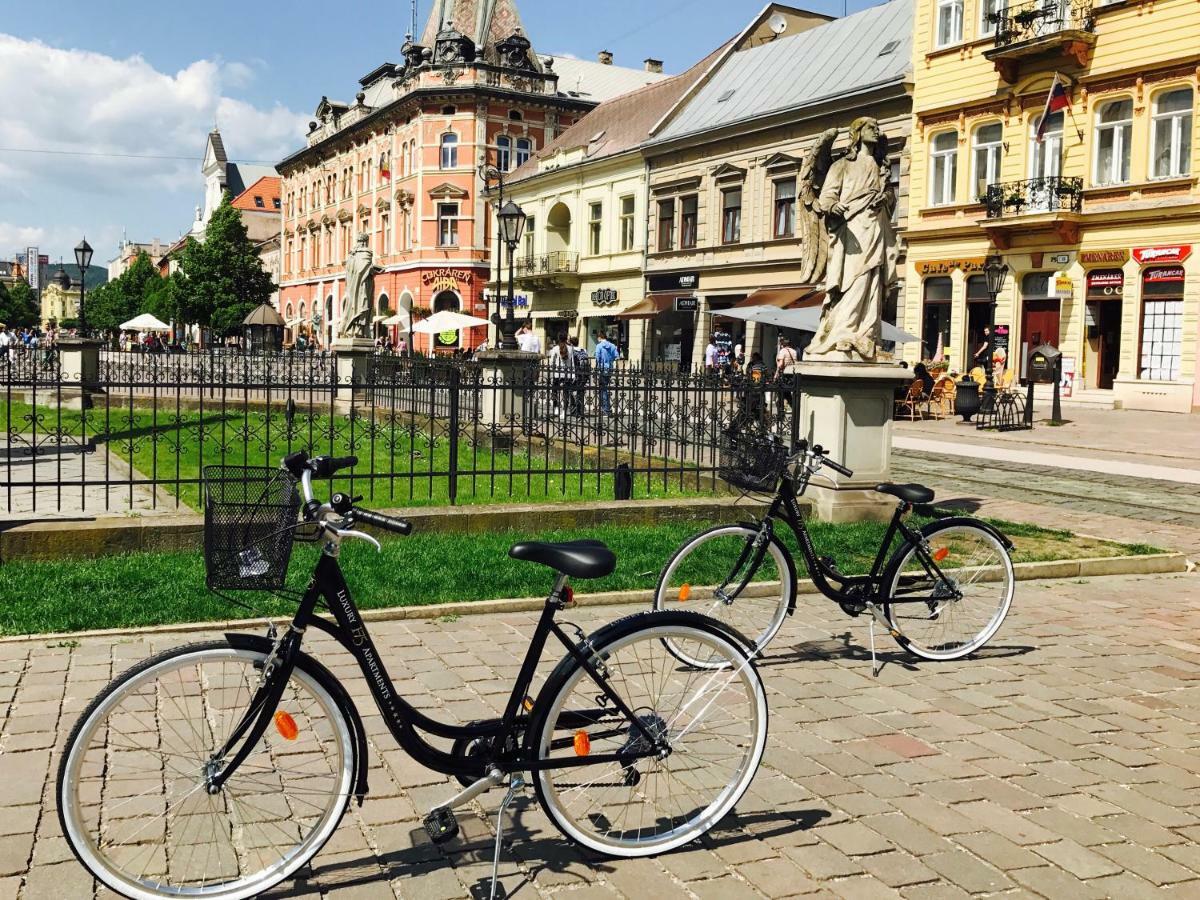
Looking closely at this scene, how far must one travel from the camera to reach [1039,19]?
29094 mm

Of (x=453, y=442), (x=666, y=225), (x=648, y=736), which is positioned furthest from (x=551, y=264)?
(x=648, y=736)

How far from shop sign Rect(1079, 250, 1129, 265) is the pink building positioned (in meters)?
32.6

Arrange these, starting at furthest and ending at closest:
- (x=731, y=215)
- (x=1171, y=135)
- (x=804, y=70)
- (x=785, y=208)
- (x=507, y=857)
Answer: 1. (x=731, y=215)
2. (x=804, y=70)
3. (x=785, y=208)
4. (x=1171, y=135)
5. (x=507, y=857)

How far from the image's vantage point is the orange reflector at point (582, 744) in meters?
3.71

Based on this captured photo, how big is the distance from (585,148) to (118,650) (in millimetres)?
44889

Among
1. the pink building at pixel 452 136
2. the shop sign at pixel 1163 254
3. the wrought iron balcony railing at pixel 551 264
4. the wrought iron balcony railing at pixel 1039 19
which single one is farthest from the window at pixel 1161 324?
the pink building at pixel 452 136

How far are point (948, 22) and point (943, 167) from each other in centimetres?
403

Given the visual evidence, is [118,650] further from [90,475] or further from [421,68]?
[421,68]

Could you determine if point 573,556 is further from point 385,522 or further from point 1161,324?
point 1161,324

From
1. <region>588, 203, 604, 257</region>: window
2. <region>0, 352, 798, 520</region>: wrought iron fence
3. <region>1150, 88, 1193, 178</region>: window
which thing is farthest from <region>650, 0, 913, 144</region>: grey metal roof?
<region>0, 352, 798, 520</region>: wrought iron fence

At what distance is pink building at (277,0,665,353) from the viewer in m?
59.6

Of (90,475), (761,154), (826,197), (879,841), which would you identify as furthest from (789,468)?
(761,154)

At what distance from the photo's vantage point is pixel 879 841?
13.1 feet

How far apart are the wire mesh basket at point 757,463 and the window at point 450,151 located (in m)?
55.7
